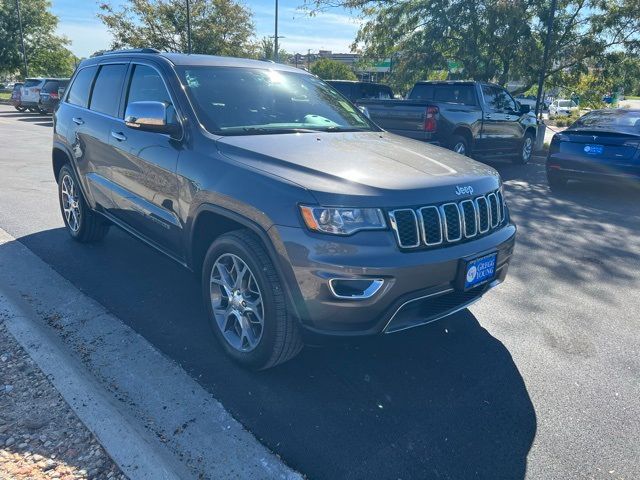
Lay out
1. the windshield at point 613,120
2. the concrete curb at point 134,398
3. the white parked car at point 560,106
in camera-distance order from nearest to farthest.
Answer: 1. the concrete curb at point 134,398
2. the windshield at point 613,120
3. the white parked car at point 560,106

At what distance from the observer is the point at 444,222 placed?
9.28 ft

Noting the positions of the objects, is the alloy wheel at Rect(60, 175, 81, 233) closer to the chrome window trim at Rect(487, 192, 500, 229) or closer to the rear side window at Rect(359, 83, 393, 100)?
the chrome window trim at Rect(487, 192, 500, 229)

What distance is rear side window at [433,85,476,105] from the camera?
1094 cm

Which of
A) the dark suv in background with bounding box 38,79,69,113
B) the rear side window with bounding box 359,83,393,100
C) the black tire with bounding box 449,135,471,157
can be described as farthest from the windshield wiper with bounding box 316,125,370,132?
the dark suv in background with bounding box 38,79,69,113

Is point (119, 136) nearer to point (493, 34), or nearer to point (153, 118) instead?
point (153, 118)

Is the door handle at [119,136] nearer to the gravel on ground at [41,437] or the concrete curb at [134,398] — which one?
the concrete curb at [134,398]

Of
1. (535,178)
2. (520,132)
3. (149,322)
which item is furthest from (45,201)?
(520,132)

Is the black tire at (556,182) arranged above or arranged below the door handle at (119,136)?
below

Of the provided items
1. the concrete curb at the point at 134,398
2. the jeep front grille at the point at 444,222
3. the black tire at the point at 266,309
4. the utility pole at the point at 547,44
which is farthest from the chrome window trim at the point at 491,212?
the utility pole at the point at 547,44

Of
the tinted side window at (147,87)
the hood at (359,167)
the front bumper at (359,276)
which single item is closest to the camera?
the front bumper at (359,276)

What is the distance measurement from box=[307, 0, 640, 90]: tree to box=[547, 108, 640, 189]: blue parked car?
298 inches

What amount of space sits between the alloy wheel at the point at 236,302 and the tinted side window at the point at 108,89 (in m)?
2.05

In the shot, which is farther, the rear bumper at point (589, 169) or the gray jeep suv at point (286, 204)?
the rear bumper at point (589, 169)

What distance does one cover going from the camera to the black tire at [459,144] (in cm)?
1017
